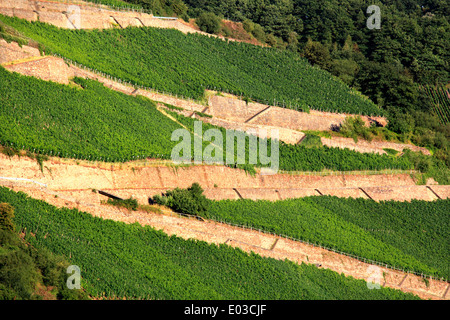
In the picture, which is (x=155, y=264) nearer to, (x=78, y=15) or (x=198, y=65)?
(x=198, y=65)

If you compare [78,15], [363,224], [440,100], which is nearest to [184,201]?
[363,224]

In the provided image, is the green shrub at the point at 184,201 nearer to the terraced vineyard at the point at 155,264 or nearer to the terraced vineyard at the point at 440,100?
the terraced vineyard at the point at 155,264

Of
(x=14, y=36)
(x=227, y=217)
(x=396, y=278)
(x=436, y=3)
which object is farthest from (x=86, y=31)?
(x=436, y=3)

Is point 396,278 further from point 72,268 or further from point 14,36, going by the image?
point 14,36

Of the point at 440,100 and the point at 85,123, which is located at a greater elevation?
the point at 85,123

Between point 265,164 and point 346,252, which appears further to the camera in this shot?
point 265,164

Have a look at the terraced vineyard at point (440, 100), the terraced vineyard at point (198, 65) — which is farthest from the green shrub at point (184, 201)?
the terraced vineyard at point (440, 100)

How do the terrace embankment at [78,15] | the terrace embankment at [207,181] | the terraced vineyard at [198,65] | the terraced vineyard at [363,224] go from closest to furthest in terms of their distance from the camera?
the terrace embankment at [207,181] → the terraced vineyard at [363,224] → the terraced vineyard at [198,65] → the terrace embankment at [78,15]
